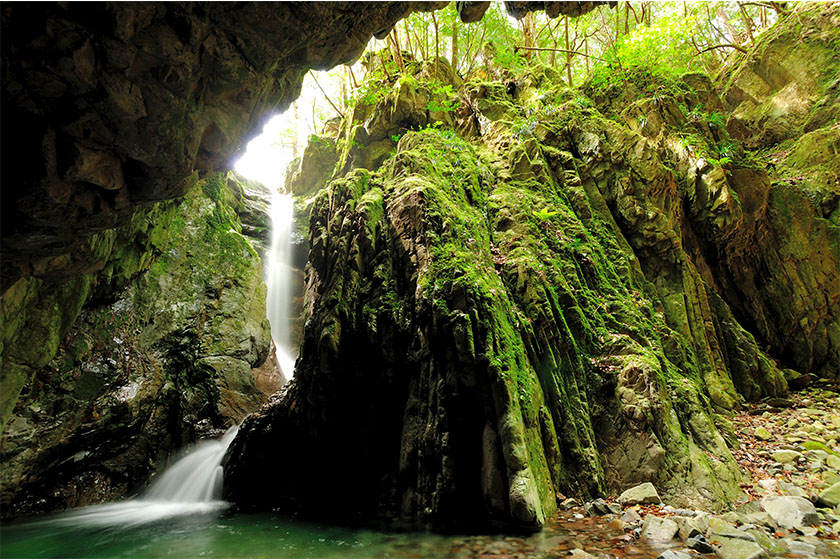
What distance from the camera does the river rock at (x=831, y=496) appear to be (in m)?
4.66

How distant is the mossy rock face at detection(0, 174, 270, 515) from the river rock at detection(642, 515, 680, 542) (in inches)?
315

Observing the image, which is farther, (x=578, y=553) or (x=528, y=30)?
(x=528, y=30)

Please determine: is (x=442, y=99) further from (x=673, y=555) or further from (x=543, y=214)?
(x=673, y=555)

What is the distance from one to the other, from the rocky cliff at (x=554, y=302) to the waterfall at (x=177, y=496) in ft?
2.91

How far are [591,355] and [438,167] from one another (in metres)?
5.46

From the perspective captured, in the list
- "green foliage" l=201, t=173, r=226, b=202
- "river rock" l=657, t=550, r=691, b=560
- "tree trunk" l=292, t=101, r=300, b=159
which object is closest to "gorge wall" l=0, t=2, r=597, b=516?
"green foliage" l=201, t=173, r=226, b=202

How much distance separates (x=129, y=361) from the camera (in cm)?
991

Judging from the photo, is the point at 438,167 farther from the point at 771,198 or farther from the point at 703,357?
the point at 771,198

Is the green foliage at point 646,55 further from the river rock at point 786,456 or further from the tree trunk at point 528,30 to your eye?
the river rock at point 786,456

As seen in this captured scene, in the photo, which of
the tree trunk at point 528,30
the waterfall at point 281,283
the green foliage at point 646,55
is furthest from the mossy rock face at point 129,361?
the tree trunk at point 528,30

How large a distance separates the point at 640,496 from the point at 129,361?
11.7 meters

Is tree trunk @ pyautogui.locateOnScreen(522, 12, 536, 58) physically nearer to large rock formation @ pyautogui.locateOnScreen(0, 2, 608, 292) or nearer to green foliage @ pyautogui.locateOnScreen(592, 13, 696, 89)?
green foliage @ pyautogui.locateOnScreen(592, 13, 696, 89)

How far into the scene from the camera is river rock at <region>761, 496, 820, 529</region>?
4.30 metres

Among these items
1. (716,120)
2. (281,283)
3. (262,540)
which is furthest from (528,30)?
(262,540)
